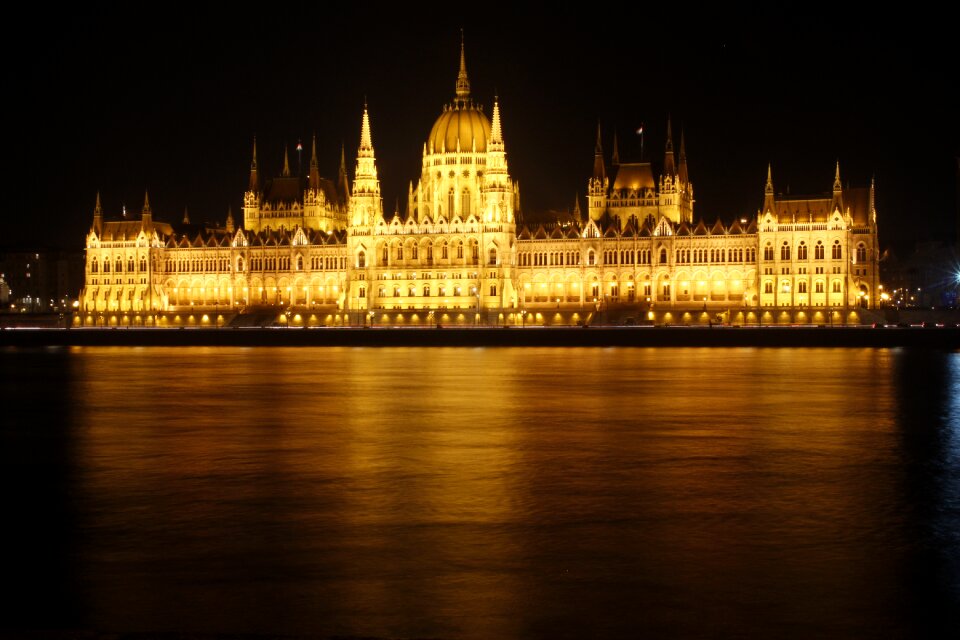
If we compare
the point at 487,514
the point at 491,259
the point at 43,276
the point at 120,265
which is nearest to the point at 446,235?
the point at 491,259

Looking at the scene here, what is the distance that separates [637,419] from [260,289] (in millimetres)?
92176

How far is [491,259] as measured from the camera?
108500mm

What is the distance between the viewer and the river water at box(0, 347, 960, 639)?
1314 cm

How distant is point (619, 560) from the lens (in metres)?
15.4

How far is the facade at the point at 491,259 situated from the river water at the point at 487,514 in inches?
2507

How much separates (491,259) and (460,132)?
15.6m

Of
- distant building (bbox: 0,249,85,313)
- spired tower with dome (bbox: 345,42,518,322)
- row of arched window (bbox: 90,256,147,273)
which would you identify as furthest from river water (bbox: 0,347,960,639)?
distant building (bbox: 0,249,85,313)

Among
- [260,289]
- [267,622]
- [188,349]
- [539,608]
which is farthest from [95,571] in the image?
[260,289]

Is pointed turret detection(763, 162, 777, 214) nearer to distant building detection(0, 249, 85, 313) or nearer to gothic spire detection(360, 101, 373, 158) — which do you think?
gothic spire detection(360, 101, 373, 158)

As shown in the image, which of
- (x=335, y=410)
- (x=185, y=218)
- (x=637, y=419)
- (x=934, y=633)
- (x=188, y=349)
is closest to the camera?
(x=934, y=633)

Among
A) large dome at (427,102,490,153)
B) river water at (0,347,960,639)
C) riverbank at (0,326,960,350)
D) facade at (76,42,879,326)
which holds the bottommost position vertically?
river water at (0,347,960,639)

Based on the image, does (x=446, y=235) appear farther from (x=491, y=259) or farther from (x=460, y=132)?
(x=460, y=132)

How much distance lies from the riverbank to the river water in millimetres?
36434

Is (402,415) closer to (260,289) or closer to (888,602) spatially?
(888,602)
